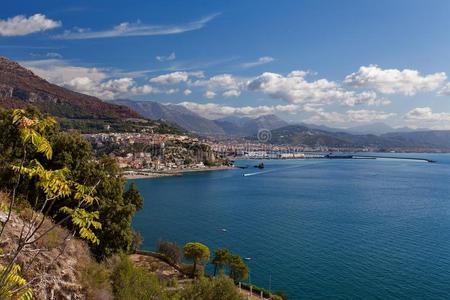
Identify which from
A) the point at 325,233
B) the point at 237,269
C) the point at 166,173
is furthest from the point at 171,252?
the point at 166,173

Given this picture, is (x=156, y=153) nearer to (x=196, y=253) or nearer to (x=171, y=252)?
(x=171, y=252)

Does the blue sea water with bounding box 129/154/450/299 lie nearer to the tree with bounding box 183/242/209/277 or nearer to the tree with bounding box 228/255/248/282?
the tree with bounding box 228/255/248/282

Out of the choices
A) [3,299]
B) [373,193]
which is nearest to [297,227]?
[373,193]

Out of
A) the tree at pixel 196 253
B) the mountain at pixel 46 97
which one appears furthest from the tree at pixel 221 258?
the mountain at pixel 46 97

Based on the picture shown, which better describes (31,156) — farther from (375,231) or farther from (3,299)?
(375,231)

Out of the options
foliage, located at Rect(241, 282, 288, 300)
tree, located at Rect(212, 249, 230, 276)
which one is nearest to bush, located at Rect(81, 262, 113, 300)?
foliage, located at Rect(241, 282, 288, 300)

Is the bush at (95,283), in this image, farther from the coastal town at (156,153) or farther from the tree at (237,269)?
the coastal town at (156,153)
